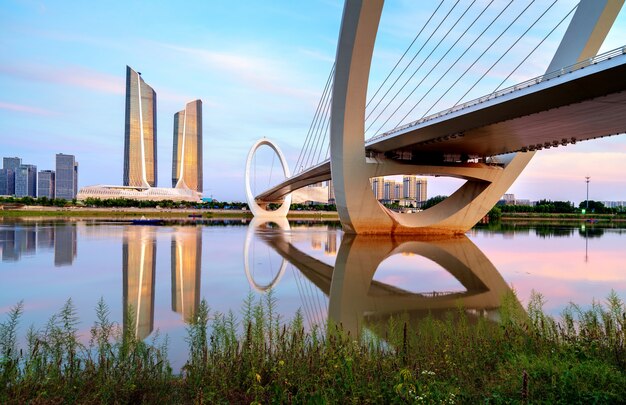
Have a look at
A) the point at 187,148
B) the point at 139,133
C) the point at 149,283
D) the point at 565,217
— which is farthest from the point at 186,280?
the point at 187,148

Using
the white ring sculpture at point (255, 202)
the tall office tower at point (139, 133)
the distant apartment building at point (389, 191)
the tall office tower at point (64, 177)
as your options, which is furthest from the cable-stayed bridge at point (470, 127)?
the tall office tower at point (64, 177)

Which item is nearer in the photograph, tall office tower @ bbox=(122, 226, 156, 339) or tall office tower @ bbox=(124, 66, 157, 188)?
tall office tower @ bbox=(122, 226, 156, 339)

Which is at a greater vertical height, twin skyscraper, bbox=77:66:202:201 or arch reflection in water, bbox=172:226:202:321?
twin skyscraper, bbox=77:66:202:201

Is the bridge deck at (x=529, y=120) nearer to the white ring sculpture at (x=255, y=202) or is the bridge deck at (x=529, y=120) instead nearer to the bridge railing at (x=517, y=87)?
the bridge railing at (x=517, y=87)

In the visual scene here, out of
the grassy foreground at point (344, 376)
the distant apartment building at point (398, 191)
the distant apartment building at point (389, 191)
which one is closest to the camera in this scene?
the grassy foreground at point (344, 376)

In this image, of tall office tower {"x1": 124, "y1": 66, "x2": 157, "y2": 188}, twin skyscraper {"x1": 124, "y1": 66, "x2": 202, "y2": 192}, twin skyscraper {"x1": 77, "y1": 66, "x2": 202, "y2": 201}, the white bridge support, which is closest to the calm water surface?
the white bridge support

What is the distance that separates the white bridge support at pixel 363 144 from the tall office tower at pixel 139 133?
90.5m

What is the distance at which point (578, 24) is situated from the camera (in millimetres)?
16094

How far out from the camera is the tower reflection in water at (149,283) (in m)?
6.39

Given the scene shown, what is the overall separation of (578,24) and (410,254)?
1085 cm

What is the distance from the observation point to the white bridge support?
52.4ft

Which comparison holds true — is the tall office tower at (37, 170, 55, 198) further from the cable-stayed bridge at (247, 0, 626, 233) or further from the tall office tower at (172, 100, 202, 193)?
the cable-stayed bridge at (247, 0, 626, 233)

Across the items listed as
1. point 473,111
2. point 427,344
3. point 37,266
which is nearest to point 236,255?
point 37,266

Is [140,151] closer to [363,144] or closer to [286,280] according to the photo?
[363,144]
